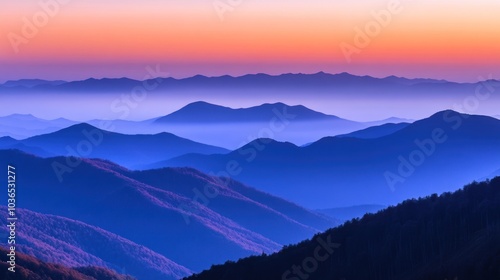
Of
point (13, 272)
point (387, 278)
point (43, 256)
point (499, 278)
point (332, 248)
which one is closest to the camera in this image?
point (499, 278)

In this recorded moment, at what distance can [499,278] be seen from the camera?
60188 millimetres

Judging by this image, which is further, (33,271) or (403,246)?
(33,271)

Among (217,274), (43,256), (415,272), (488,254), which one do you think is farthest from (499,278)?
(43,256)

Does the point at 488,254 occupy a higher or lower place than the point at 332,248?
lower

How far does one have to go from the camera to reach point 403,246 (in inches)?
3627

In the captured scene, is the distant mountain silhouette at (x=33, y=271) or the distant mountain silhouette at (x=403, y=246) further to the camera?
the distant mountain silhouette at (x=33, y=271)

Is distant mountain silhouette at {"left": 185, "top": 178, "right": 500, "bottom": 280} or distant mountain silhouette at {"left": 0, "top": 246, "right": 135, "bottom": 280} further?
distant mountain silhouette at {"left": 0, "top": 246, "right": 135, "bottom": 280}

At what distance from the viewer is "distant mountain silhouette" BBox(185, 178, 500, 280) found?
78.8 meters

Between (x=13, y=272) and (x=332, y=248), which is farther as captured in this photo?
(x=13, y=272)

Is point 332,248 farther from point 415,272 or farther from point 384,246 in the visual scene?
point 415,272

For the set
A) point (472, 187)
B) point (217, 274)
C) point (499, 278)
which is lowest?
point (499, 278)

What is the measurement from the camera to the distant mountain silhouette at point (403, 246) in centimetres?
7881

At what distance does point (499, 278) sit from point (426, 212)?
3966 centimetres

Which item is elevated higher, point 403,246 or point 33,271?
point 33,271
